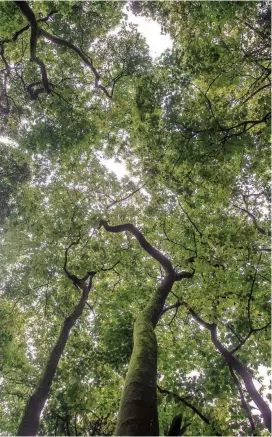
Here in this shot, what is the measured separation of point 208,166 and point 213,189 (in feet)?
5.91

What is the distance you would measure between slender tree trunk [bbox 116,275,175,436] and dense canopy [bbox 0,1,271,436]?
0.05 m

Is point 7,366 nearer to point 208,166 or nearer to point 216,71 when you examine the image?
point 208,166

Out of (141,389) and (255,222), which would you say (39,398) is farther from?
(255,222)

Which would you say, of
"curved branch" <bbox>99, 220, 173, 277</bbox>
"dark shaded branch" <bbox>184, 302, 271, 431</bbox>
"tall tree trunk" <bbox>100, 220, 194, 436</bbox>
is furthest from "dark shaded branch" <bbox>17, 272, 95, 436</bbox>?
"dark shaded branch" <bbox>184, 302, 271, 431</bbox>

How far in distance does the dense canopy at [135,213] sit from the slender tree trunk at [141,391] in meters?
0.05

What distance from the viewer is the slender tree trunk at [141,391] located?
4.25m

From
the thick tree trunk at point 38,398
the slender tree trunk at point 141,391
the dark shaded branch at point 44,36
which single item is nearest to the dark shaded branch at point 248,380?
the slender tree trunk at point 141,391

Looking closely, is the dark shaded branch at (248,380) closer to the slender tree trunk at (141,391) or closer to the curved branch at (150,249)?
the slender tree trunk at (141,391)

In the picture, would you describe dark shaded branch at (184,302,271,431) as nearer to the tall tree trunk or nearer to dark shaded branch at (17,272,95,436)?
the tall tree trunk

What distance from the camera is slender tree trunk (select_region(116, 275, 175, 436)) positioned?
425 centimetres

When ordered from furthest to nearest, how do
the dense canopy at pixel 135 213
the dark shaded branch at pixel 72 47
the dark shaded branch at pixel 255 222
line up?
the dark shaded branch at pixel 255 222 < the dark shaded branch at pixel 72 47 < the dense canopy at pixel 135 213

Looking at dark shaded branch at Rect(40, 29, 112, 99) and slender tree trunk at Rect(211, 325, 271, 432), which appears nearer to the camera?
slender tree trunk at Rect(211, 325, 271, 432)

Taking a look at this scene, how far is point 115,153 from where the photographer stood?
14.4m

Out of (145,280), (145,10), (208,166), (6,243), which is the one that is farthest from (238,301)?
(145,10)
